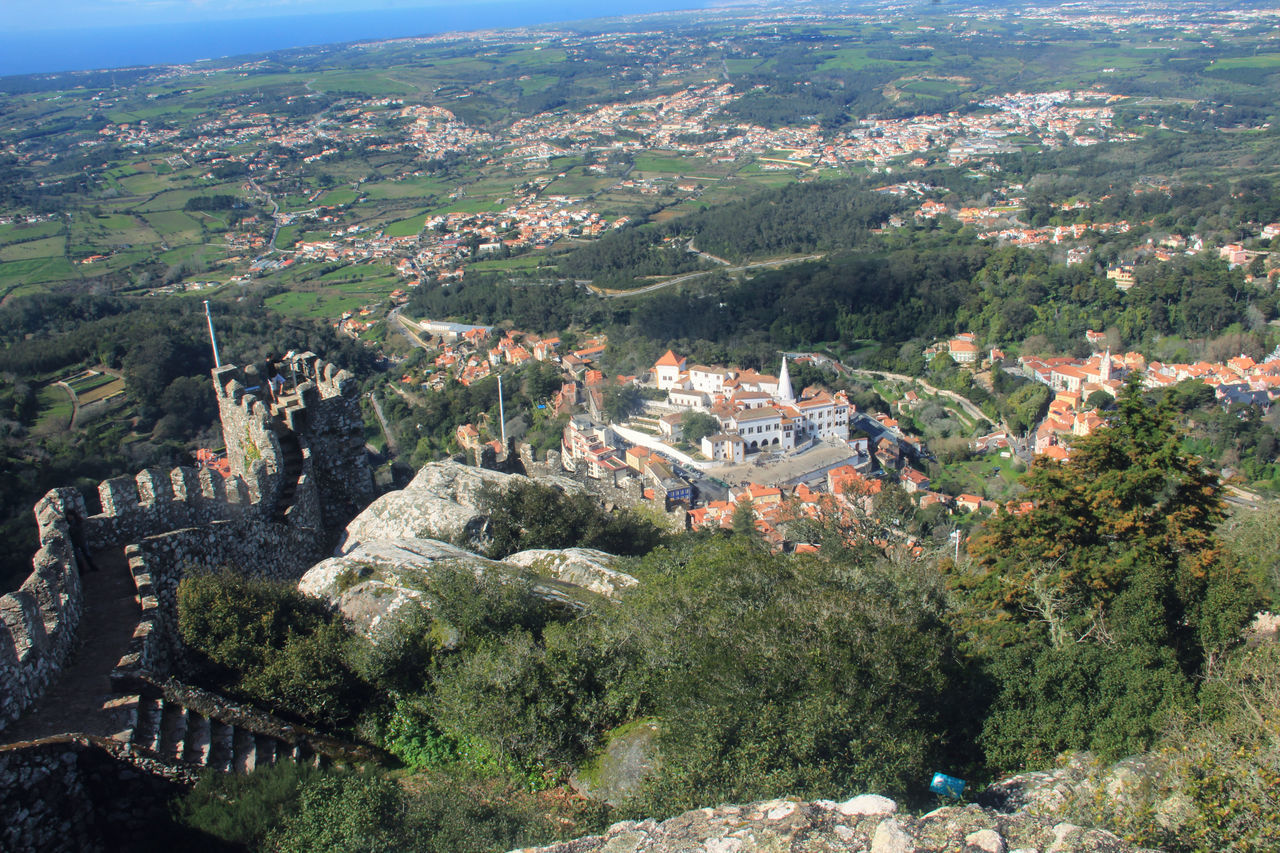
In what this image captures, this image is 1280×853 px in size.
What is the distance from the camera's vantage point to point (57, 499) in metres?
6.47

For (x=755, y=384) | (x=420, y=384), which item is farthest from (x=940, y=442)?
(x=420, y=384)

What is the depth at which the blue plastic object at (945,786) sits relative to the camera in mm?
5465

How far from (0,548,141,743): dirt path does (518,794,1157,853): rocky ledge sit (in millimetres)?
2627

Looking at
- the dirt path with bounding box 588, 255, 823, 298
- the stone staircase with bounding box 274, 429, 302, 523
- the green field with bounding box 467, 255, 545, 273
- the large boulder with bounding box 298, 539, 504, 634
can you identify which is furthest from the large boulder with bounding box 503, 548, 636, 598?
the green field with bounding box 467, 255, 545, 273

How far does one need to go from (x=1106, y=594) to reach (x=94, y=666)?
7973mm

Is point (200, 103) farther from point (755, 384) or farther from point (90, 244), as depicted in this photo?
point (755, 384)

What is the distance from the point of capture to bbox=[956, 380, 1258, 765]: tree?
6270 millimetres

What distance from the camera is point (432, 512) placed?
9711 millimetres

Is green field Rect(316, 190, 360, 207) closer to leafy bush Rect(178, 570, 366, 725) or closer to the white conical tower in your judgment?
the white conical tower

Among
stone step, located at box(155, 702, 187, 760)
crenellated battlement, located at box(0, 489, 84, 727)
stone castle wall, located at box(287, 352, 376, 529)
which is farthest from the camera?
stone castle wall, located at box(287, 352, 376, 529)

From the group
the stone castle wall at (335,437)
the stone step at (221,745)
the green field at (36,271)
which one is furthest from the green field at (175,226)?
the stone step at (221,745)

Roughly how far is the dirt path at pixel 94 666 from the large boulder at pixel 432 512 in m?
2.57

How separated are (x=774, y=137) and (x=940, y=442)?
292 feet

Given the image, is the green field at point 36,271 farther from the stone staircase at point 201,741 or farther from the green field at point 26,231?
the stone staircase at point 201,741
